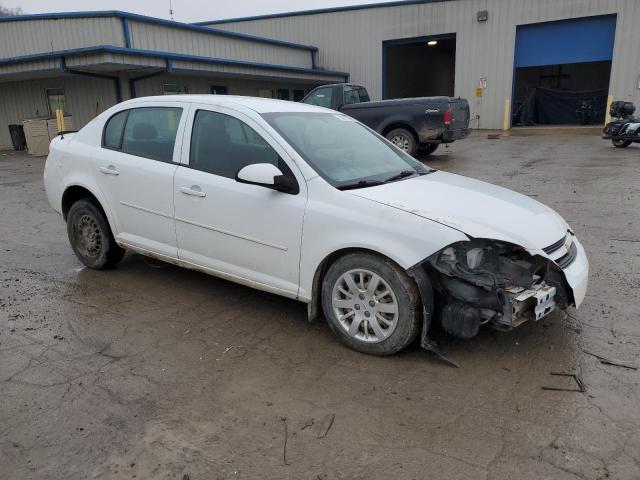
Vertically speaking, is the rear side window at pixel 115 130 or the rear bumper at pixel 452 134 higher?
the rear side window at pixel 115 130

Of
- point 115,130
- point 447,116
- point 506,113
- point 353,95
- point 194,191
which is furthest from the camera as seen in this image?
Result: point 506,113

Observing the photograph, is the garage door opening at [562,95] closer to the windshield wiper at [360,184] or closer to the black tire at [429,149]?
the black tire at [429,149]

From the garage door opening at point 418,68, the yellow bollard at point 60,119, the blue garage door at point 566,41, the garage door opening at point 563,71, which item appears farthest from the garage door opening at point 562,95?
the yellow bollard at point 60,119

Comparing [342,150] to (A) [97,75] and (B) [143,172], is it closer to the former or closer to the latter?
(B) [143,172]

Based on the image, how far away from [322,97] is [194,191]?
10441 mm

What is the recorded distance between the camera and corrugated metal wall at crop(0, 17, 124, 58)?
16562 millimetres

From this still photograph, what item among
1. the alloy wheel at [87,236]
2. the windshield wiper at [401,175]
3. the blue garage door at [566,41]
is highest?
the blue garage door at [566,41]

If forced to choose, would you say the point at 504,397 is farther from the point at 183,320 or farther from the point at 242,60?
the point at 242,60

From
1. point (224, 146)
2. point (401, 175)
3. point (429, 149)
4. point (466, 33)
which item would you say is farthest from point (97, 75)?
point (401, 175)

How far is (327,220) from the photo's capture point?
359 centimetres

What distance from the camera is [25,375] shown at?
11.2 ft

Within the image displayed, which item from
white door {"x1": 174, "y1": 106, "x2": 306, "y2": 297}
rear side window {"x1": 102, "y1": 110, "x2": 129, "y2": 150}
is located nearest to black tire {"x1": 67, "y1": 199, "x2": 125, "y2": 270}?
rear side window {"x1": 102, "y1": 110, "x2": 129, "y2": 150}

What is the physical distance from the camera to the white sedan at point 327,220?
335cm

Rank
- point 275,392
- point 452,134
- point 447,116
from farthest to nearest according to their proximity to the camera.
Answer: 1. point 452,134
2. point 447,116
3. point 275,392
